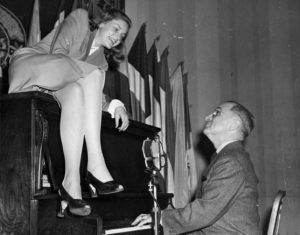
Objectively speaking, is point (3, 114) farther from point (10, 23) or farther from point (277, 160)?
point (277, 160)

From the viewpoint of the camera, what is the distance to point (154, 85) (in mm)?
6352

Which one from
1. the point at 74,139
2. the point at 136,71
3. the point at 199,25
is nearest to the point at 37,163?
the point at 74,139

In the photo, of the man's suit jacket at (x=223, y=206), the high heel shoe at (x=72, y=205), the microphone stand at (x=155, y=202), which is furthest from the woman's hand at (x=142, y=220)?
the high heel shoe at (x=72, y=205)

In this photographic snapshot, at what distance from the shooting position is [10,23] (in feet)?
16.5

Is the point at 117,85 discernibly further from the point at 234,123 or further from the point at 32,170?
the point at 32,170

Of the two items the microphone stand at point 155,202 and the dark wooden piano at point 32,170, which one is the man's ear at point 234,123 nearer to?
the microphone stand at point 155,202

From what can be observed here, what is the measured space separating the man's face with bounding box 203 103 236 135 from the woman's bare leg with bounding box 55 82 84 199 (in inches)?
44.1

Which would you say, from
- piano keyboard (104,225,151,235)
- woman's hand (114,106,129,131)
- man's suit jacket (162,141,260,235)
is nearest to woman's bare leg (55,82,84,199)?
piano keyboard (104,225,151,235)

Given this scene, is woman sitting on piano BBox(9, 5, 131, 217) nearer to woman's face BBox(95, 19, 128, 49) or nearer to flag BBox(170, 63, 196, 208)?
woman's face BBox(95, 19, 128, 49)

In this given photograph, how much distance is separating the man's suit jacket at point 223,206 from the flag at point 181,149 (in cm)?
299

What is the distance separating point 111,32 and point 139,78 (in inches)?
111

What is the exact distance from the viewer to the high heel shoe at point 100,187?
291 cm

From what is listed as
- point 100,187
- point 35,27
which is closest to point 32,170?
point 100,187

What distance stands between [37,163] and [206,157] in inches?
188
